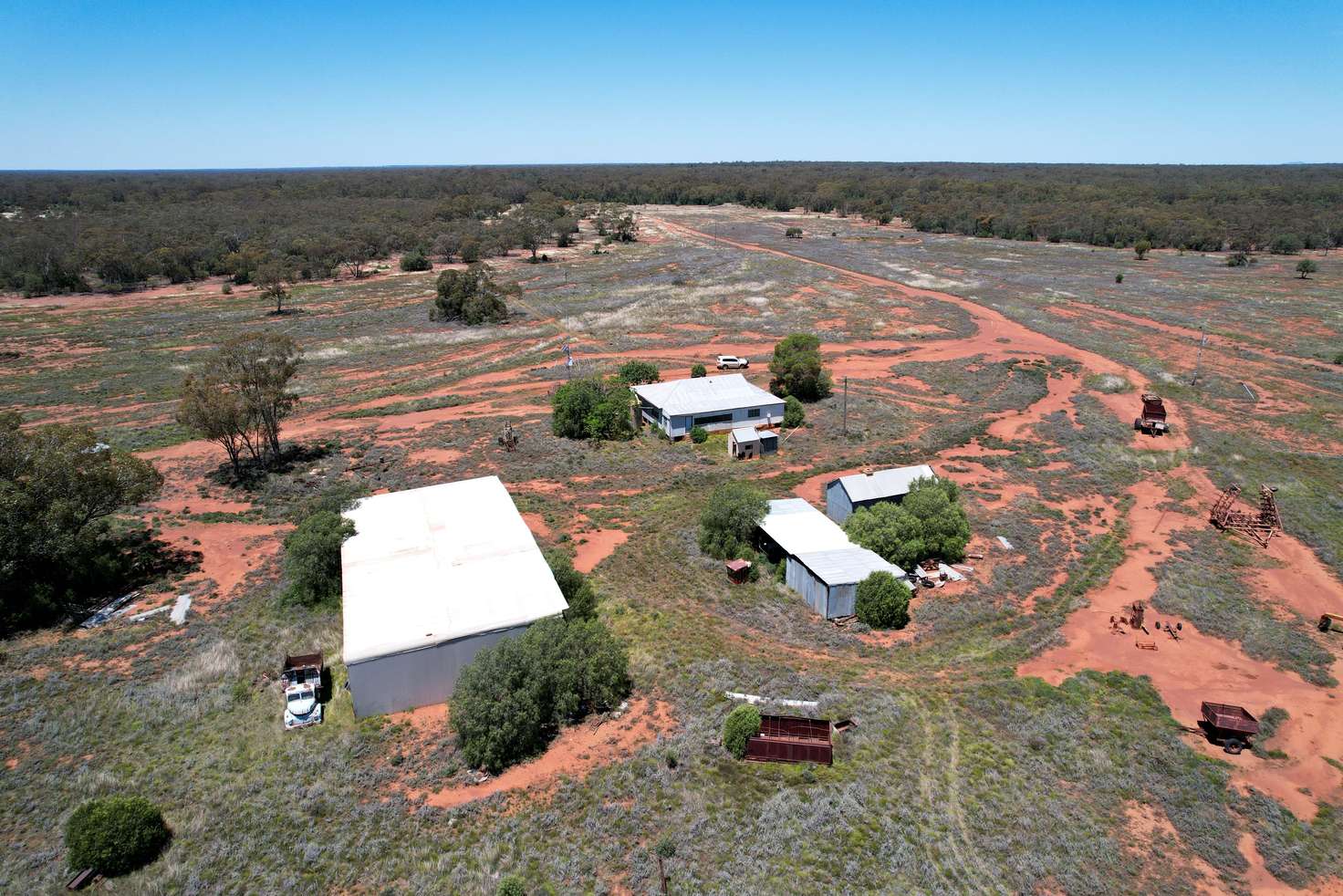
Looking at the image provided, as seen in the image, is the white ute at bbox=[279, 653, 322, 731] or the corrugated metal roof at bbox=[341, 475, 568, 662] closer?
the white ute at bbox=[279, 653, 322, 731]

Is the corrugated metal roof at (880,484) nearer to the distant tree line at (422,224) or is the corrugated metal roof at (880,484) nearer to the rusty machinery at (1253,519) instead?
the rusty machinery at (1253,519)

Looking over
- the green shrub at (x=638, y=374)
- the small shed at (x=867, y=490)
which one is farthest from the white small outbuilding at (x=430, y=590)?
the green shrub at (x=638, y=374)

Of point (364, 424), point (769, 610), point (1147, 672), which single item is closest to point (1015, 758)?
point (1147, 672)

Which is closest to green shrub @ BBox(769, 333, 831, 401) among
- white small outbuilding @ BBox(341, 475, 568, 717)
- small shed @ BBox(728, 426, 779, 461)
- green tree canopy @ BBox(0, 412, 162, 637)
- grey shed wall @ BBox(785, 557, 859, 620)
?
small shed @ BBox(728, 426, 779, 461)

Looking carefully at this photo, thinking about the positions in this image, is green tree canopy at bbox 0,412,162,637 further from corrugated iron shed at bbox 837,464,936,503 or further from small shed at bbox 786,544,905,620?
corrugated iron shed at bbox 837,464,936,503

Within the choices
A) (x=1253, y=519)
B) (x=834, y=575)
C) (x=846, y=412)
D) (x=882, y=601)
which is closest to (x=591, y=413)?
(x=846, y=412)
